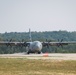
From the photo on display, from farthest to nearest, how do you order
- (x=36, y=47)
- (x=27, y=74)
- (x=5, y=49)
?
1. (x=5, y=49)
2. (x=36, y=47)
3. (x=27, y=74)

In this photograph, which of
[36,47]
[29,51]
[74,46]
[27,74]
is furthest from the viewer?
[74,46]

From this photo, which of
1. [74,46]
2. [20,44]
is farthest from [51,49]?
[20,44]

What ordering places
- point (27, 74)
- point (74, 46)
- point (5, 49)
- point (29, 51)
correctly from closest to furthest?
point (27, 74) < point (29, 51) < point (5, 49) < point (74, 46)

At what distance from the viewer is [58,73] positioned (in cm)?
3206

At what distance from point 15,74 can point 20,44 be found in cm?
6234

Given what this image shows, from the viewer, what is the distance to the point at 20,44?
306ft

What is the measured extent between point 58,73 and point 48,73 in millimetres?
937

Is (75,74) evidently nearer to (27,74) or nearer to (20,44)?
(27,74)

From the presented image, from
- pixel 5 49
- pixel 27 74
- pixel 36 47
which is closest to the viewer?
pixel 27 74

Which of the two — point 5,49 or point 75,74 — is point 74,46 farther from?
point 75,74

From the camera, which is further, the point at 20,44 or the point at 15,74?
the point at 20,44

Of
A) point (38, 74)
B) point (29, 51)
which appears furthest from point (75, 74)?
point (29, 51)

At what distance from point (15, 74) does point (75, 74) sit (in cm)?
545

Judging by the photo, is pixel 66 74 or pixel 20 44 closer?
pixel 66 74
